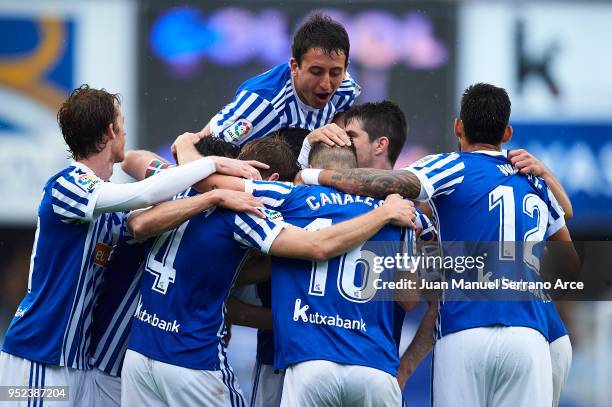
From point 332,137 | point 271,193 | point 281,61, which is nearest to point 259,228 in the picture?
point 271,193

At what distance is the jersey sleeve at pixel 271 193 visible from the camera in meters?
6.08

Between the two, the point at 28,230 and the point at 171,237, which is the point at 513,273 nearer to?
the point at 171,237

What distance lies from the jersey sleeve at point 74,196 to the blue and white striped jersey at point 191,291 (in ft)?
1.54

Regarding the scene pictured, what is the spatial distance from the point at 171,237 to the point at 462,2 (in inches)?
243

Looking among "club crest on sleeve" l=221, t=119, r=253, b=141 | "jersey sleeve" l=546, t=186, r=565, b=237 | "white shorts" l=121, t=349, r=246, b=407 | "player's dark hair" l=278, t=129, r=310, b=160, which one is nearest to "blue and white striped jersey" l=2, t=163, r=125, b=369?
"white shorts" l=121, t=349, r=246, b=407

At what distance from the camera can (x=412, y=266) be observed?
6.21m

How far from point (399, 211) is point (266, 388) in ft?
5.59

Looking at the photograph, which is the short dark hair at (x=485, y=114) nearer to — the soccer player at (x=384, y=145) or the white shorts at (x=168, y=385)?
the soccer player at (x=384, y=145)

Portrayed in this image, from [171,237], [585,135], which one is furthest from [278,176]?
[585,135]

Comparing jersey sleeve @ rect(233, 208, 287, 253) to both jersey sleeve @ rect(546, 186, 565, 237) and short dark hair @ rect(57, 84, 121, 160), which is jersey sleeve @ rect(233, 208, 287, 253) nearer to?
short dark hair @ rect(57, 84, 121, 160)

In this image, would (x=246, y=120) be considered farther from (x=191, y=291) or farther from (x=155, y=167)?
(x=191, y=291)

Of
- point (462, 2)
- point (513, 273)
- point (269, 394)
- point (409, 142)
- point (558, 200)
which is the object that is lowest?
point (269, 394)

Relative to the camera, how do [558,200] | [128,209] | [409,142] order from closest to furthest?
[128,209] < [558,200] < [409,142]

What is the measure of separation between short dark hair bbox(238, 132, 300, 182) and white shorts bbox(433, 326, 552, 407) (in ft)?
4.21
